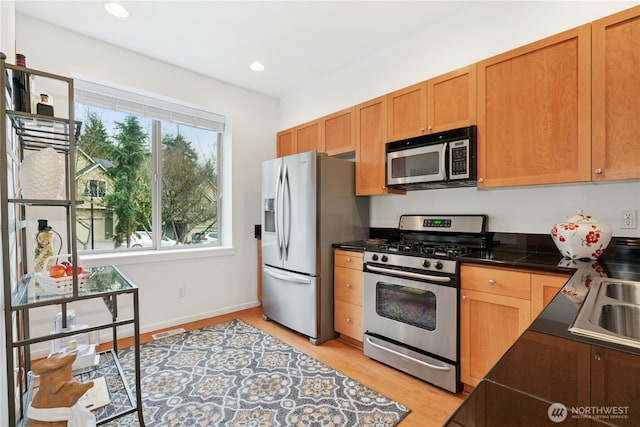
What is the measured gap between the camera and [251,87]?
3.76 m

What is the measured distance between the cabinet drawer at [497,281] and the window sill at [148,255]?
2612mm

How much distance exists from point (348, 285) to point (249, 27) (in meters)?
2.39

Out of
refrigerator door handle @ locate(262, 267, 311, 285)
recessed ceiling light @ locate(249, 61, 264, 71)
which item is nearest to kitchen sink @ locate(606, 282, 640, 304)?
refrigerator door handle @ locate(262, 267, 311, 285)

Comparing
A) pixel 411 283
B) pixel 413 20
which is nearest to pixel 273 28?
pixel 413 20

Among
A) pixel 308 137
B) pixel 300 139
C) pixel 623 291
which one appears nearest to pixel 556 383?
pixel 623 291

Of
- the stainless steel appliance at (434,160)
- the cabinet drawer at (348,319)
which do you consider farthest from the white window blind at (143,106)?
the cabinet drawer at (348,319)

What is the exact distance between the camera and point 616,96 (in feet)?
5.39

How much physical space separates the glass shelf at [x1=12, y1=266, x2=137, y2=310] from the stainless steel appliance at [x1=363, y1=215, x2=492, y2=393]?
→ 65.9 inches

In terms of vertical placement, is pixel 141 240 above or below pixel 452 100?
below

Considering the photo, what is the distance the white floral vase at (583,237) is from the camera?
1.73 meters

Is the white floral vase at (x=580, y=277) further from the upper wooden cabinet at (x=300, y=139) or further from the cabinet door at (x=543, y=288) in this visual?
the upper wooden cabinet at (x=300, y=139)

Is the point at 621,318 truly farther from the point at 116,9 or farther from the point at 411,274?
the point at 116,9

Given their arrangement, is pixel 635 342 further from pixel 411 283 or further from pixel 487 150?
pixel 487 150

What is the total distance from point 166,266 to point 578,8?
3.91 metres
